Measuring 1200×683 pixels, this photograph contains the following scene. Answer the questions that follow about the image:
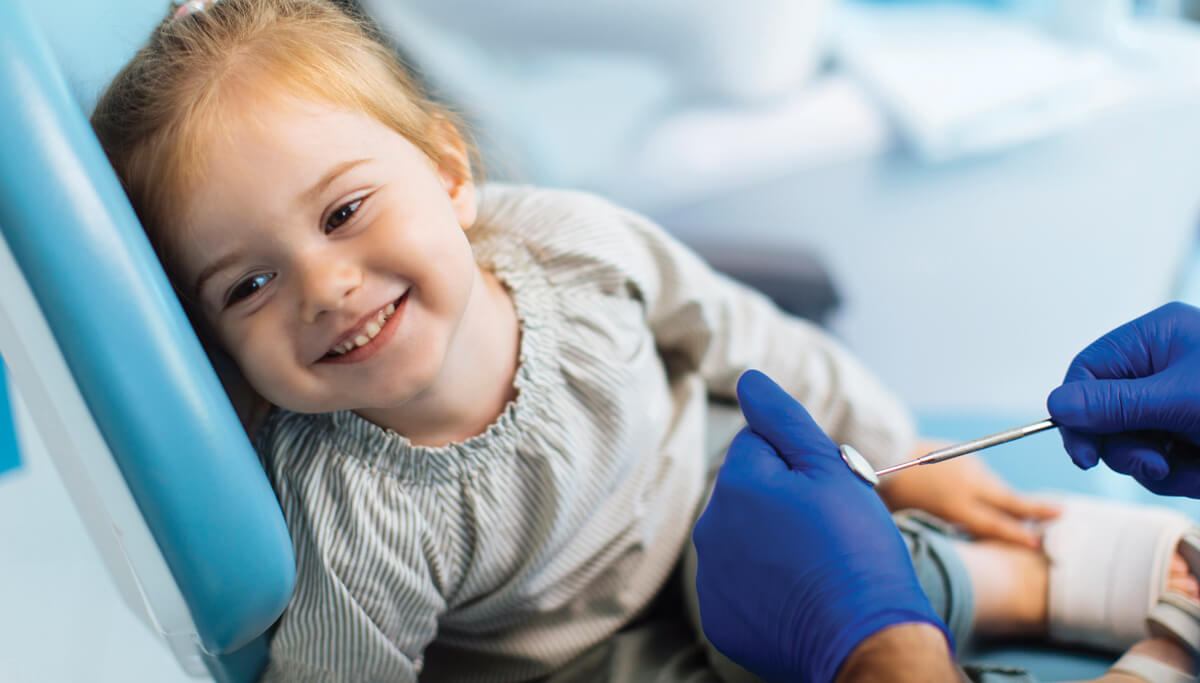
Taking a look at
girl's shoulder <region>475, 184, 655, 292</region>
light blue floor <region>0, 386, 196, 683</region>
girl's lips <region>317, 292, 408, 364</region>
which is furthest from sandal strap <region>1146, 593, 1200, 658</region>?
light blue floor <region>0, 386, 196, 683</region>

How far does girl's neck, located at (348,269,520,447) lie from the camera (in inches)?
25.2

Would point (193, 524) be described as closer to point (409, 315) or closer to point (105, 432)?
point (105, 432)

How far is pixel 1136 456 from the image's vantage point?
54 cm

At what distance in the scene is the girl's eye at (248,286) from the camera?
54 centimetres

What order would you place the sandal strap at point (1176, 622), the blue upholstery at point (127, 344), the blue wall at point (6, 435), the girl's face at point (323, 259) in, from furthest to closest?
the blue wall at point (6, 435) → the sandal strap at point (1176, 622) → the girl's face at point (323, 259) → the blue upholstery at point (127, 344)

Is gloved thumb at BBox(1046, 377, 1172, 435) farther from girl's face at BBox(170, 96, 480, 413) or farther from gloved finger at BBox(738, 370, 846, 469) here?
girl's face at BBox(170, 96, 480, 413)

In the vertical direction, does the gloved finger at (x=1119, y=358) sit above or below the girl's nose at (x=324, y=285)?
below

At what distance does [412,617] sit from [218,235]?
29cm

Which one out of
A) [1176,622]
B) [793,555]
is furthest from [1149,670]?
[793,555]

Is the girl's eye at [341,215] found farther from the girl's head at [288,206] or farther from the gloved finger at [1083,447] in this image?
the gloved finger at [1083,447]

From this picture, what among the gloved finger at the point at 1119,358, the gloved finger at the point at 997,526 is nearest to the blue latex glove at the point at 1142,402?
the gloved finger at the point at 1119,358

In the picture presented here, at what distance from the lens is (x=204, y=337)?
584mm

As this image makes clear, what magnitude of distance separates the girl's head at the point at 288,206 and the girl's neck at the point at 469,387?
0.06 meters

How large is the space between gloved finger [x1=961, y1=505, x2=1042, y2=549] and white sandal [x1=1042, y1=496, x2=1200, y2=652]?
26 mm
